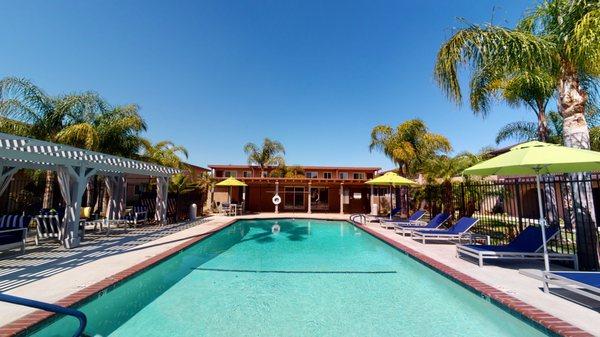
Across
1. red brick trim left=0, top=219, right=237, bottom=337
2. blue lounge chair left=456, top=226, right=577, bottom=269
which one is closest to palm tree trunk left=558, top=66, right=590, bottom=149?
blue lounge chair left=456, top=226, right=577, bottom=269

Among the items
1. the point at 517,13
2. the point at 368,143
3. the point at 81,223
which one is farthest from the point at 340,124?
the point at 81,223

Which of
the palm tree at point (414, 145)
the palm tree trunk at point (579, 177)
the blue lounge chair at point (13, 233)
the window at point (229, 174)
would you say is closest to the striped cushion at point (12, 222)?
the blue lounge chair at point (13, 233)

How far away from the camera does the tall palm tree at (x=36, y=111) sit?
42.3 feet

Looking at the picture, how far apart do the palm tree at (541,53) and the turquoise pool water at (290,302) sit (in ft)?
17.4

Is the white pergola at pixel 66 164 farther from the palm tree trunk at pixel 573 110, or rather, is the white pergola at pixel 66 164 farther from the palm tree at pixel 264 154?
the palm tree at pixel 264 154

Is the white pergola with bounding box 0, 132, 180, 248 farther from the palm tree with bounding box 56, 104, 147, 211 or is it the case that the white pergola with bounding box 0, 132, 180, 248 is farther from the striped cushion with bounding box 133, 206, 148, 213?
the palm tree with bounding box 56, 104, 147, 211

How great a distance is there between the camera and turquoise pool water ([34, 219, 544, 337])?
439 cm

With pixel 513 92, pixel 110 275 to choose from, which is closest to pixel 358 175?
pixel 513 92

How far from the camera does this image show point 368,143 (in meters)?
23.2

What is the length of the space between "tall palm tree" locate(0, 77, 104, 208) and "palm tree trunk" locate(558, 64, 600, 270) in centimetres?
1991

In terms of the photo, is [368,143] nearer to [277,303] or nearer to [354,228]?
[354,228]

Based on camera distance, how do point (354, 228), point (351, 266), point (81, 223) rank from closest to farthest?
point (351, 266) < point (81, 223) < point (354, 228)

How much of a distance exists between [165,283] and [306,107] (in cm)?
2224

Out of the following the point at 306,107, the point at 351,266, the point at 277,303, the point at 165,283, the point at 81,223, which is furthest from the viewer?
the point at 306,107
